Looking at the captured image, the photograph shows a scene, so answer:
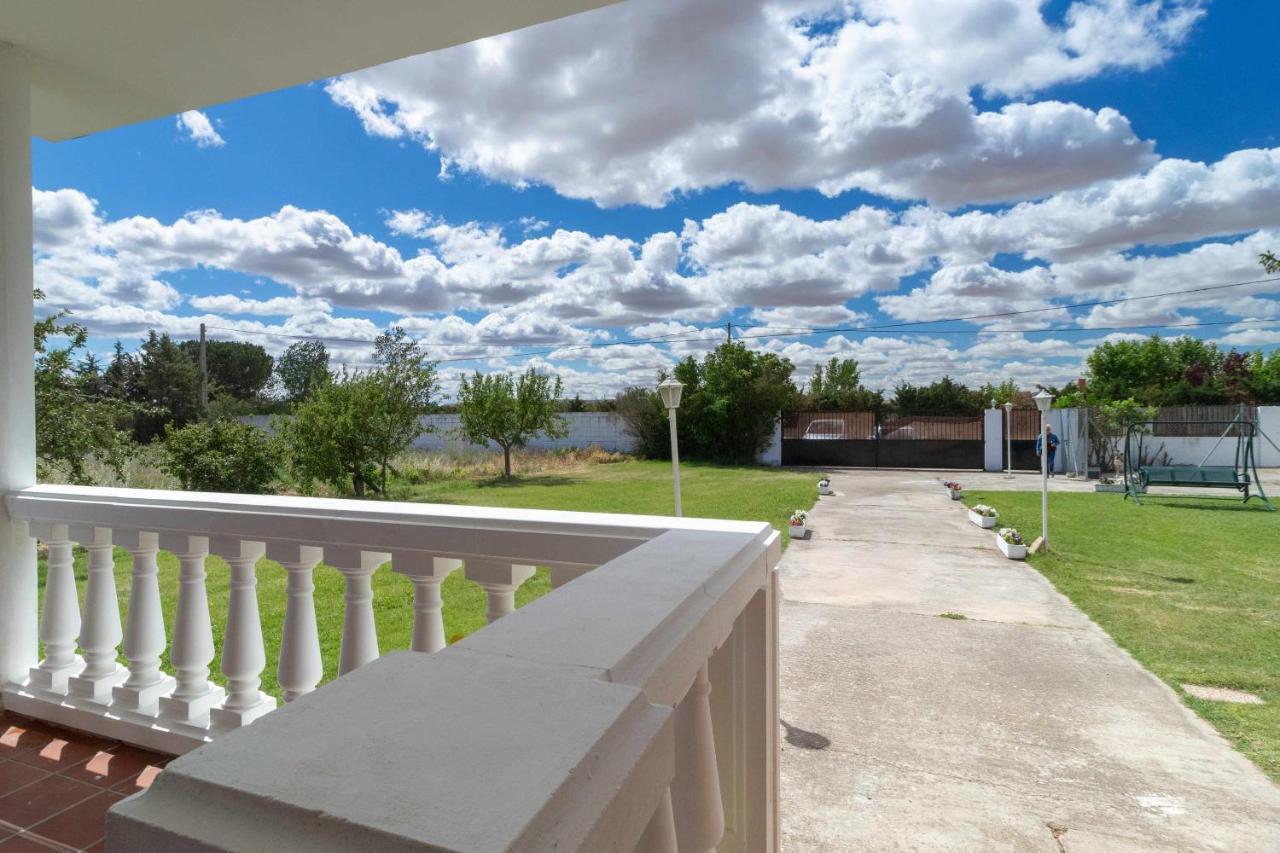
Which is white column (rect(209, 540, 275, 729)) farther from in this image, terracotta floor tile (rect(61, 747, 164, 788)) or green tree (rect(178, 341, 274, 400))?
green tree (rect(178, 341, 274, 400))

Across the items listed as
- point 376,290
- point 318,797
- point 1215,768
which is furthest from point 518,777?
point 376,290

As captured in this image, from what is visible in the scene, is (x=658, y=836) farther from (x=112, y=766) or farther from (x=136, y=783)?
(x=112, y=766)

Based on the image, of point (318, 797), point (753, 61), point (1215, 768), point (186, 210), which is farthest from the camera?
point (186, 210)

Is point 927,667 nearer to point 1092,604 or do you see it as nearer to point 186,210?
point 1092,604

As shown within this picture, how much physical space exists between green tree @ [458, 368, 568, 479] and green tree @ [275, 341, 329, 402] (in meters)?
2.44

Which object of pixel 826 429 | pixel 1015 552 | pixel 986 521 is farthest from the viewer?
pixel 826 429

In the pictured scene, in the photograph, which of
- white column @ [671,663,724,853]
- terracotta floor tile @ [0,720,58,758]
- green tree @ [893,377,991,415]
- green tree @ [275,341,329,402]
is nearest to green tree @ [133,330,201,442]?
green tree @ [275,341,329,402]

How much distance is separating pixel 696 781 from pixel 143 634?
1383 mm

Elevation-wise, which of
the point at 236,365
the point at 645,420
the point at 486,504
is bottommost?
the point at 486,504

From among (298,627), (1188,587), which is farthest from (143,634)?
(1188,587)

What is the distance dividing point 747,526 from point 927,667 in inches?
109

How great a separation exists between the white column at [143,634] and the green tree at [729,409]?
32.1 ft

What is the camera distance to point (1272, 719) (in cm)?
270

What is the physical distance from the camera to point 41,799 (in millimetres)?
1258
